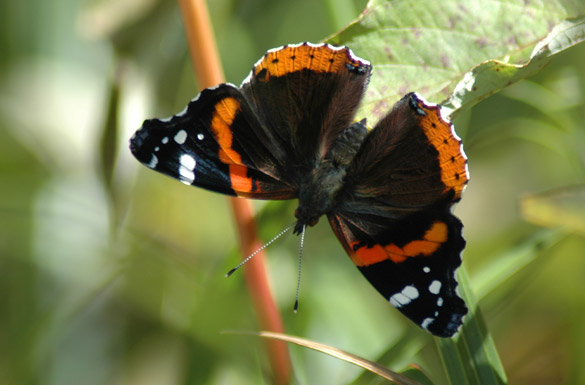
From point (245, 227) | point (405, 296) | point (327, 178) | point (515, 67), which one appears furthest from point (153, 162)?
point (515, 67)

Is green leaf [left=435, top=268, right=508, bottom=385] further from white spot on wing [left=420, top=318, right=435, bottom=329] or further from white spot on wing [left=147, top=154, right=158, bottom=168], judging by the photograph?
white spot on wing [left=147, top=154, right=158, bottom=168]

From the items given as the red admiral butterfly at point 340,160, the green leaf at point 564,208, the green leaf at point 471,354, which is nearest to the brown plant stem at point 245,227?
the red admiral butterfly at point 340,160

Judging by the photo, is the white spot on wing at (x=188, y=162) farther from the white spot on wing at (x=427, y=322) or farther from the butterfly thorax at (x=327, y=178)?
the white spot on wing at (x=427, y=322)

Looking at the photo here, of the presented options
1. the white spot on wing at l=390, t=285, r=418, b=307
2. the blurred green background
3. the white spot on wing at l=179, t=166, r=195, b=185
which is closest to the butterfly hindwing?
the white spot on wing at l=390, t=285, r=418, b=307

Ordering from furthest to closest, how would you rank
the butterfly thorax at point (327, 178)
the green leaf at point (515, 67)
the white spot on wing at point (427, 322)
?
the butterfly thorax at point (327, 178) < the white spot on wing at point (427, 322) < the green leaf at point (515, 67)

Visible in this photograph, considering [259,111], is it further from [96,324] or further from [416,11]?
[96,324]

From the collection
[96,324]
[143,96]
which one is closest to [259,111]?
[143,96]

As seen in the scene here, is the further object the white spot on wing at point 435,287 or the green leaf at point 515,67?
the white spot on wing at point 435,287
